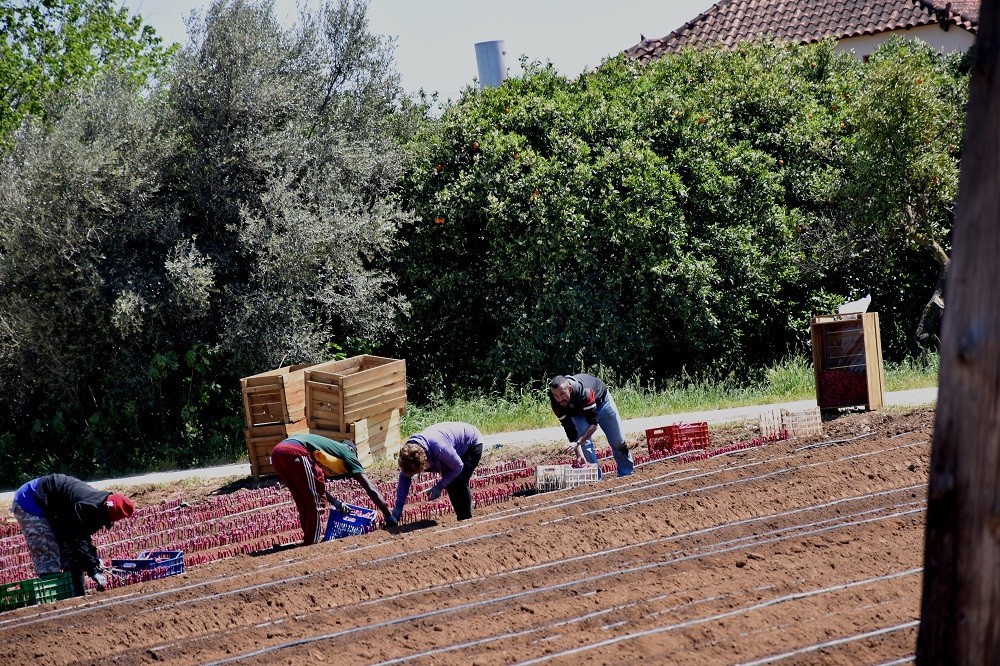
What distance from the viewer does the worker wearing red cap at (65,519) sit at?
8.98 meters

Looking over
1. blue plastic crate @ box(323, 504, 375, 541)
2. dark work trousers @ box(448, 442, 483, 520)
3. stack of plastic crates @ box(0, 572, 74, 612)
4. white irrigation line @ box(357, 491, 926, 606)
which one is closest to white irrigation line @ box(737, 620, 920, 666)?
white irrigation line @ box(357, 491, 926, 606)

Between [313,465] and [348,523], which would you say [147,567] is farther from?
[348,523]

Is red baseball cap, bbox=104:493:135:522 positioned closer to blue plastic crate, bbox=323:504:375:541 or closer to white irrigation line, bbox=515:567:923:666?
blue plastic crate, bbox=323:504:375:541

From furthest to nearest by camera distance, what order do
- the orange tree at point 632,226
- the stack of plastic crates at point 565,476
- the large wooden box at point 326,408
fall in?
the orange tree at point 632,226, the large wooden box at point 326,408, the stack of plastic crates at point 565,476

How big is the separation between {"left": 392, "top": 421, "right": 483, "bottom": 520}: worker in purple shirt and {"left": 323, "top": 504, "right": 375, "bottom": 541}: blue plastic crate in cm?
30

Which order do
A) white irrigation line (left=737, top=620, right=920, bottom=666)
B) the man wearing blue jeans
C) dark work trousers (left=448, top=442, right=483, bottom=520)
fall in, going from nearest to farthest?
1. white irrigation line (left=737, top=620, right=920, bottom=666)
2. dark work trousers (left=448, top=442, right=483, bottom=520)
3. the man wearing blue jeans

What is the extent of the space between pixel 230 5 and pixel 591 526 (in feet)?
35.4

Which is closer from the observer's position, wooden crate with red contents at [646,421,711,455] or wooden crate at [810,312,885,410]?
wooden crate with red contents at [646,421,711,455]

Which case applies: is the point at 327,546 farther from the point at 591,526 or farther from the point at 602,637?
the point at 602,637

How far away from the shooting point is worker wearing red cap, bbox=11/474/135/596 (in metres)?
8.98

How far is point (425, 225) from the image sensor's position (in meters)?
18.1

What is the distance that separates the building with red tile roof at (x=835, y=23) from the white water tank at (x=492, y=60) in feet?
12.2

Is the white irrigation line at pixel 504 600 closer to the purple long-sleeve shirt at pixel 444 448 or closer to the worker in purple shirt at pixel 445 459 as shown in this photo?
the worker in purple shirt at pixel 445 459

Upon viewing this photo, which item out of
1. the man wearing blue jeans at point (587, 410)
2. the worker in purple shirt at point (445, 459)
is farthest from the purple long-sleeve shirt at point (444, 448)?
the man wearing blue jeans at point (587, 410)
